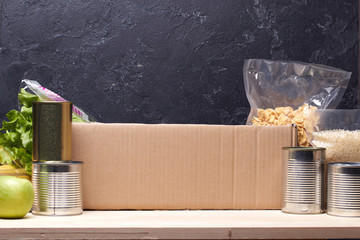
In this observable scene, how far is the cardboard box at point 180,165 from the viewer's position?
1.16 m

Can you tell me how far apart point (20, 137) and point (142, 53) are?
811 mm

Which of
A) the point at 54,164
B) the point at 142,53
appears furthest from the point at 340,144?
the point at 142,53

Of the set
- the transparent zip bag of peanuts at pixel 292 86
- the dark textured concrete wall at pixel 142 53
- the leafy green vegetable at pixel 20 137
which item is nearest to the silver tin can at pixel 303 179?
the transparent zip bag of peanuts at pixel 292 86

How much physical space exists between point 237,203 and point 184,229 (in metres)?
0.24

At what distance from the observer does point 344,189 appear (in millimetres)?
1100

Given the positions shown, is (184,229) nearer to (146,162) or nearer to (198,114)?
(146,162)

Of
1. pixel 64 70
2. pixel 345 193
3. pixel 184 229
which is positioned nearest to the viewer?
pixel 184 229

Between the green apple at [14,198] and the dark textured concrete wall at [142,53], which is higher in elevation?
the dark textured concrete wall at [142,53]

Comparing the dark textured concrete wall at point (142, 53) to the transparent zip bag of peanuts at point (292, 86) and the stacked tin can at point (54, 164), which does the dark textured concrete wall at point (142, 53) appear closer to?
the transparent zip bag of peanuts at point (292, 86)

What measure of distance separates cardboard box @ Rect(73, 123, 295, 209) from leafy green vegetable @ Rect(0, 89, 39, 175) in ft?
0.37

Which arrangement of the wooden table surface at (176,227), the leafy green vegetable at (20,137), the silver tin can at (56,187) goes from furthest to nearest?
1. the leafy green vegetable at (20,137)
2. the silver tin can at (56,187)
3. the wooden table surface at (176,227)

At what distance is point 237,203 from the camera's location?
118cm

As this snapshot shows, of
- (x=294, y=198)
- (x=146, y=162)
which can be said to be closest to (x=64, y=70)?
(x=146, y=162)

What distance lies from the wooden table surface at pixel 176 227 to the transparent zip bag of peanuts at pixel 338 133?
0.52ft
